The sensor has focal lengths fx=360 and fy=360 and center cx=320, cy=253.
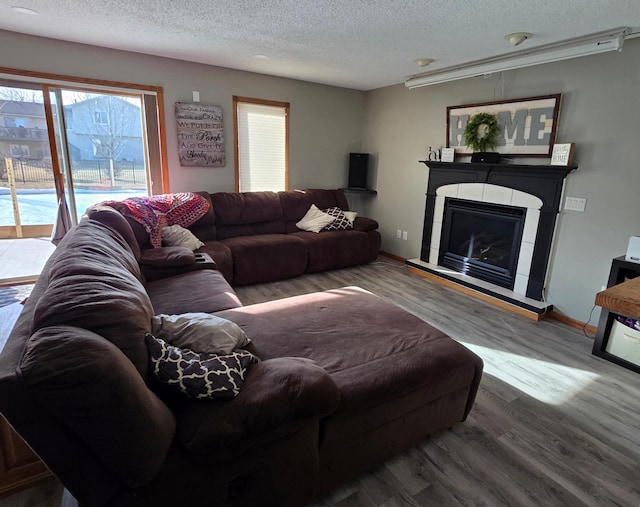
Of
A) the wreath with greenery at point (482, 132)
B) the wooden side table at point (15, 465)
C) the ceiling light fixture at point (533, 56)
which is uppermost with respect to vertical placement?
the ceiling light fixture at point (533, 56)

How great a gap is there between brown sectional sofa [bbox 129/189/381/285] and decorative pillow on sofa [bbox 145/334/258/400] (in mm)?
2482

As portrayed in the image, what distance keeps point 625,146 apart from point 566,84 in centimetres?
75

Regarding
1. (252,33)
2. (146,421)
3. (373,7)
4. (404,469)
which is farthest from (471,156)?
(146,421)

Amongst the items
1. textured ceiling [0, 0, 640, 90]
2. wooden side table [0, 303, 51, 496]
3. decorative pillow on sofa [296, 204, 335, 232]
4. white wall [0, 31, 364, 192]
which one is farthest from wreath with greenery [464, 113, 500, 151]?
wooden side table [0, 303, 51, 496]

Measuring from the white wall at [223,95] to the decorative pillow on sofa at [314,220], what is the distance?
61 centimetres

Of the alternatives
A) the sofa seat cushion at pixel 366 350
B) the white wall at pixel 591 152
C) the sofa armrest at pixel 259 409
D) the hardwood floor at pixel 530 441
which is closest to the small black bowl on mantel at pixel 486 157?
the white wall at pixel 591 152

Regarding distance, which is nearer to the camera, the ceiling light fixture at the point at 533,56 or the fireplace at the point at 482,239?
the ceiling light fixture at the point at 533,56

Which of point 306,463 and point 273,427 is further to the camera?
point 306,463

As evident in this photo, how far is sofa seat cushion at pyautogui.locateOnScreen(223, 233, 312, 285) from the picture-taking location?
390 centimetres

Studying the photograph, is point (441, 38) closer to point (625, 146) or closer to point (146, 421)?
point (625, 146)

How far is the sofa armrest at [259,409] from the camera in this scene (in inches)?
44.6

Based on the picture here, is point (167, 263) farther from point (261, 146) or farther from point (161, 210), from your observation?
point (261, 146)

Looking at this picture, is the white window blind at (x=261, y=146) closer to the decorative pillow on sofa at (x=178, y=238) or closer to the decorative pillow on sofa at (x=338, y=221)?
the decorative pillow on sofa at (x=338, y=221)

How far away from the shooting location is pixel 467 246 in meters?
4.24
